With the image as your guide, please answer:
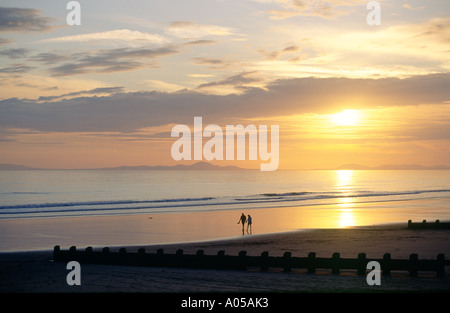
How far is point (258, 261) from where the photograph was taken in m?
18.9

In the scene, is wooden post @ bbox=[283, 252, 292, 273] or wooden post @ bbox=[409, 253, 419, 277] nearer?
wooden post @ bbox=[409, 253, 419, 277]

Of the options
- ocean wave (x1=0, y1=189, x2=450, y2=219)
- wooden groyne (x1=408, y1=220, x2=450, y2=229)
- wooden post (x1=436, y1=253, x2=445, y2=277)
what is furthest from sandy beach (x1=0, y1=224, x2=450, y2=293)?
ocean wave (x1=0, y1=189, x2=450, y2=219)

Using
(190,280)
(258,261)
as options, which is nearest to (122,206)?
(258,261)

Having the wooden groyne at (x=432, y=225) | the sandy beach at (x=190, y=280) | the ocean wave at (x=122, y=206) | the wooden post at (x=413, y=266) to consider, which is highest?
the ocean wave at (x=122, y=206)

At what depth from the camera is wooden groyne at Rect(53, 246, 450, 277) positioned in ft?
57.3

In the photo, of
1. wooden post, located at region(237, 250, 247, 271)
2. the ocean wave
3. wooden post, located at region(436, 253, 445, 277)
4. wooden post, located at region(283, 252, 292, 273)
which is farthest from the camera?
the ocean wave

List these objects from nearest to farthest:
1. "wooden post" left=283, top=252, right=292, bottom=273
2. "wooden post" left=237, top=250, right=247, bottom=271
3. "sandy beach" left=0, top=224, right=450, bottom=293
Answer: "sandy beach" left=0, top=224, right=450, bottom=293 → "wooden post" left=283, top=252, right=292, bottom=273 → "wooden post" left=237, top=250, right=247, bottom=271

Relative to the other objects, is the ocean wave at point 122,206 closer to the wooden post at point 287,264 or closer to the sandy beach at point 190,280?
the sandy beach at point 190,280

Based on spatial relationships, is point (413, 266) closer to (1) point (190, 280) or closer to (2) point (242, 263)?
(2) point (242, 263)

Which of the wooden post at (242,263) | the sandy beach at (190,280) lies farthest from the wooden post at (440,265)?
the wooden post at (242,263)

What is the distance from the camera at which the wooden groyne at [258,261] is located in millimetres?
17469

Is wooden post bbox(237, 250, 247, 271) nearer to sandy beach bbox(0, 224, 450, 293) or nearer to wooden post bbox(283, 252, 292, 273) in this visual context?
sandy beach bbox(0, 224, 450, 293)
